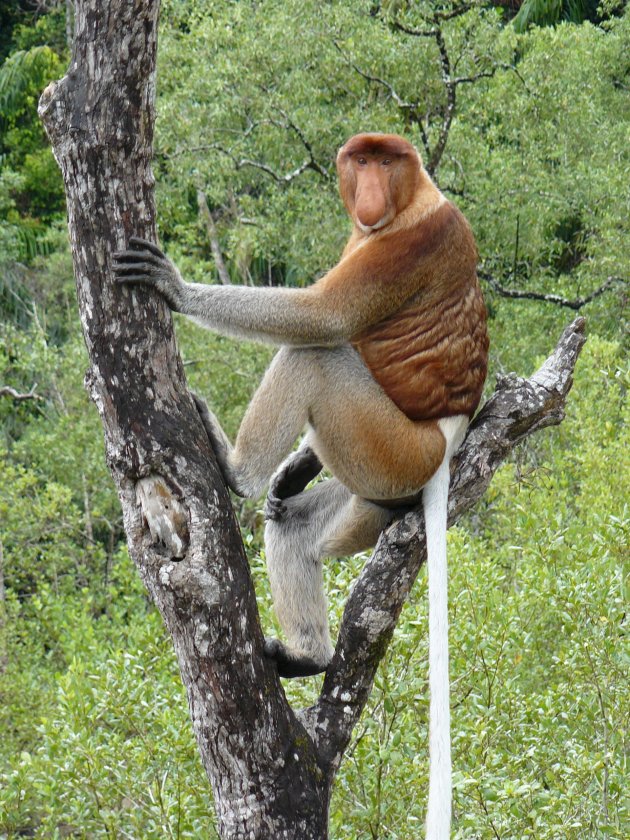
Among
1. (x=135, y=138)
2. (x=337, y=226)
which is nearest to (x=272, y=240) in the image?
(x=337, y=226)

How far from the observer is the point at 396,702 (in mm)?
3896

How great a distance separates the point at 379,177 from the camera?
10.6ft

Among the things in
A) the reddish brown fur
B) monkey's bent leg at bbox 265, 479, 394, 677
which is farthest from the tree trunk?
the reddish brown fur

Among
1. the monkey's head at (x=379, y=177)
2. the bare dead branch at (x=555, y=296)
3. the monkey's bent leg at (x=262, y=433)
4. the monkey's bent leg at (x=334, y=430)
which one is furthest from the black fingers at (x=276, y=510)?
the bare dead branch at (x=555, y=296)

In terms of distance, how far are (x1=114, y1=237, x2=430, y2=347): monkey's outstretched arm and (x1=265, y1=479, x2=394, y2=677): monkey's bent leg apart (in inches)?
22.7

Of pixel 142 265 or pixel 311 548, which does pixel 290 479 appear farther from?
pixel 142 265

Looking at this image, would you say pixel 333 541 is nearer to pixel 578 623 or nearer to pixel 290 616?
pixel 290 616

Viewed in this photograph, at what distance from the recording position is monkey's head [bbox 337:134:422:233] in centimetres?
321

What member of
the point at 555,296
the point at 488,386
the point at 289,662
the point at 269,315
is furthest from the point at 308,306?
the point at 555,296

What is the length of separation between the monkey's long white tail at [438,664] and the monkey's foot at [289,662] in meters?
0.44

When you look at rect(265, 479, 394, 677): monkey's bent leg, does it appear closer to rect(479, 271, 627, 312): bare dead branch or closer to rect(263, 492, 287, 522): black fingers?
rect(263, 492, 287, 522): black fingers

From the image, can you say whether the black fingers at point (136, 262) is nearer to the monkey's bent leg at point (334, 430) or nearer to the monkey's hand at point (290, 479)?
the monkey's bent leg at point (334, 430)

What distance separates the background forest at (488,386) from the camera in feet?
13.1

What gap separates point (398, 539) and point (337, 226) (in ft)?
23.0
